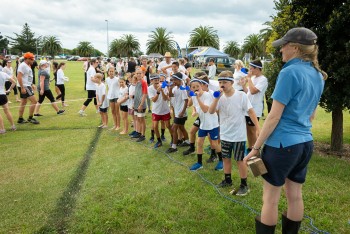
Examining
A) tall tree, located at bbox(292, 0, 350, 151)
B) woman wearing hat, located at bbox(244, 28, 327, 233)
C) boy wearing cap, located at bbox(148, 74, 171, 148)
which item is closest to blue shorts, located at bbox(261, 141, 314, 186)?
woman wearing hat, located at bbox(244, 28, 327, 233)

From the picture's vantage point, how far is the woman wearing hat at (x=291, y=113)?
2205mm

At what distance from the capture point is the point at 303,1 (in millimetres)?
5121

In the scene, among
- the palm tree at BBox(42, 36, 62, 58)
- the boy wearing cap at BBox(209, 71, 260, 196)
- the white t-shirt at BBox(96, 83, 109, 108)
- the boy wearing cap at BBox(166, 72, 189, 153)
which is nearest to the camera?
the boy wearing cap at BBox(209, 71, 260, 196)

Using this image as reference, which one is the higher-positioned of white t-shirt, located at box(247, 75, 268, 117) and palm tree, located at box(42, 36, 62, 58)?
palm tree, located at box(42, 36, 62, 58)

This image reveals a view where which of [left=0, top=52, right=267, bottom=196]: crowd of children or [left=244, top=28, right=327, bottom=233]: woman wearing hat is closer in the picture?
[left=244, top=28, right=327, bottom=233]: woman wearing hat

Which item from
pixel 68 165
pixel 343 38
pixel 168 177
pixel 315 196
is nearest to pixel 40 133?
pixel 68 165

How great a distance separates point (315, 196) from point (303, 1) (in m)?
3.49

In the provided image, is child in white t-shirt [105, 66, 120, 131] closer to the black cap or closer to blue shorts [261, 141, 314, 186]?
blue shorts [261, 141, 314, 186]

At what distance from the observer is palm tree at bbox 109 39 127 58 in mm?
72688

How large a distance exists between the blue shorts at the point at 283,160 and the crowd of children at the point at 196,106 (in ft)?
5.10

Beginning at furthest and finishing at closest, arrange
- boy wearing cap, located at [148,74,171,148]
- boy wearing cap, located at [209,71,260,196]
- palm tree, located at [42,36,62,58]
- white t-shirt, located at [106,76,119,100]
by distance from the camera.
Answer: palm tree, located at [42,36,62,58] < white t-shirt, located at [106,76,119,100] < boy wearing cap, located at [148,74,171,148] < boy wearing cap, located at [209,71,260,196]

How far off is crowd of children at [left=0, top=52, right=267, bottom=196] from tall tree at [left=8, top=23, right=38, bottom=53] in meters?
94.0

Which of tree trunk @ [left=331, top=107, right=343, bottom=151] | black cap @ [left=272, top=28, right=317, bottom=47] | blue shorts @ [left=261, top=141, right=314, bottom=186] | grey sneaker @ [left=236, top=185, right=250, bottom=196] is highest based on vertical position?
black cap @ [left=272, top=28, right=317, bottom=47]

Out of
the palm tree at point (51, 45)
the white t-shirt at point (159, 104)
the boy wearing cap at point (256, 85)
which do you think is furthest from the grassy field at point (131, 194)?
the palm tree at point (51, 45)
